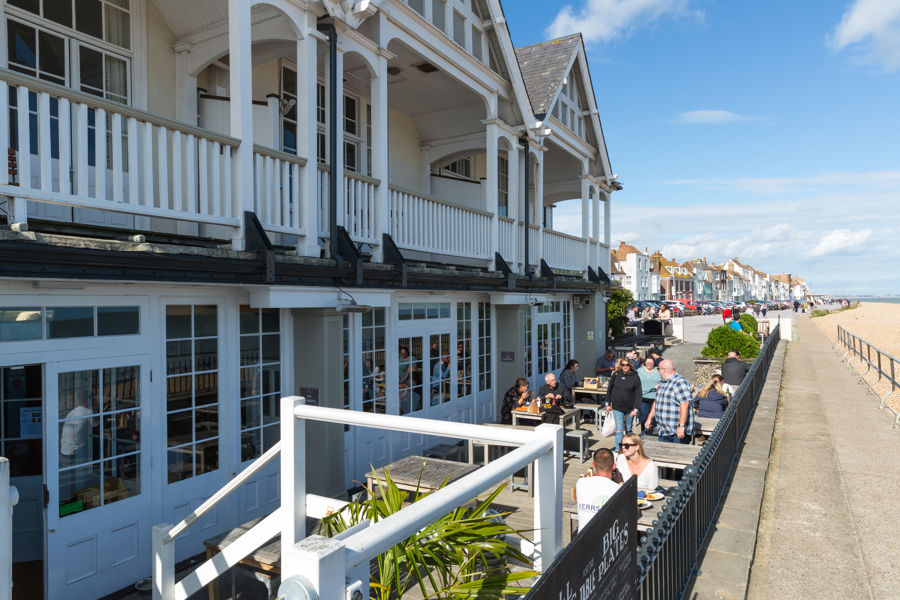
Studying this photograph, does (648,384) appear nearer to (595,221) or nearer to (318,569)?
(595,221)

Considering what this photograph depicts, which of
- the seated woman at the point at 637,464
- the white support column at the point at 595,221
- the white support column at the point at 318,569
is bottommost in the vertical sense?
the seated woman at the point at 637,464

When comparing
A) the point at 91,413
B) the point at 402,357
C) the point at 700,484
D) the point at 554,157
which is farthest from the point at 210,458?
the point at 554,157

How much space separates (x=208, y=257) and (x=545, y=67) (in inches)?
448

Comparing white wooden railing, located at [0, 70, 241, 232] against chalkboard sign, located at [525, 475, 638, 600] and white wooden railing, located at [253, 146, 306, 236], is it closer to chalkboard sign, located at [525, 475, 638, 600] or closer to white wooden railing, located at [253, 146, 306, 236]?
white wooden railing, located at [253, 146, 306, 236]

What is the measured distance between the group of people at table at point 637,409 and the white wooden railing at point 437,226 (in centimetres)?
257

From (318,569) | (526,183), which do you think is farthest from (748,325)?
(318,569)

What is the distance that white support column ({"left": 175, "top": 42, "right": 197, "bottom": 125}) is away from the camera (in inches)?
283

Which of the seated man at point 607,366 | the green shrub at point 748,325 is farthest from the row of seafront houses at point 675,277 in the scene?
the seated man at point 607,366

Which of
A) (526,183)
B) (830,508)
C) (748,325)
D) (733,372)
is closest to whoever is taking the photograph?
(830,508)

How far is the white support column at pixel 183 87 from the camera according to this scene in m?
7.18

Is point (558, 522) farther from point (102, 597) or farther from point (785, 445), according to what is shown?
point (785, 445)

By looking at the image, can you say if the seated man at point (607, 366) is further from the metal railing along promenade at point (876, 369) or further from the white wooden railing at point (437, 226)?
the white wooden railing at point (437, 226)

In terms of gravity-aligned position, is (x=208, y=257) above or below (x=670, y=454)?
above

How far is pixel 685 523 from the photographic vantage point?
418 cm
